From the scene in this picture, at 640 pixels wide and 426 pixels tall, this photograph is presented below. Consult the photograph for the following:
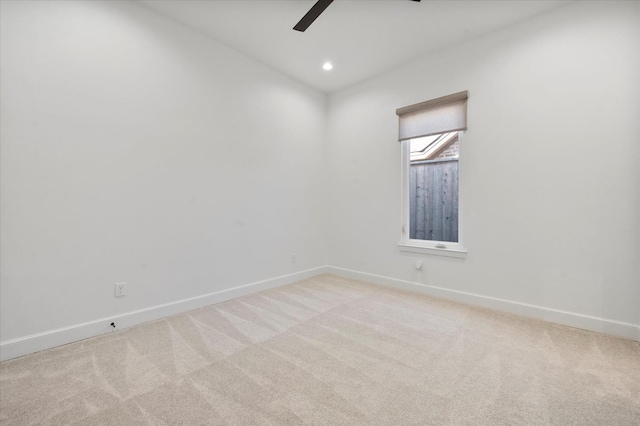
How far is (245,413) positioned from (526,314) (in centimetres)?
264

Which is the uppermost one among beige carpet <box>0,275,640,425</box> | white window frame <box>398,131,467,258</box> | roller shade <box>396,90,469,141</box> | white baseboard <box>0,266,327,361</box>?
roller shade <box>396,90,469,141</box>

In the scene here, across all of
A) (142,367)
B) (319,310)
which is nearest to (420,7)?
(319,310)

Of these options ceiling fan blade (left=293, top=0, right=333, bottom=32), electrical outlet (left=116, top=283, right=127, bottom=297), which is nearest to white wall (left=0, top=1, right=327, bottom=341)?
electrical outlet (left=116, top=283, right=127, bottom=297)

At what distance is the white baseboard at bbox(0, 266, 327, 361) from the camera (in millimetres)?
1918

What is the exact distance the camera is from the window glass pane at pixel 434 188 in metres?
3.21

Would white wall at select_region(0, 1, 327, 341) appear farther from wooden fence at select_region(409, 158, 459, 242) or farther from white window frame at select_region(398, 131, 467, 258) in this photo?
wooden fence at select_region(409, 158, 459, 242)

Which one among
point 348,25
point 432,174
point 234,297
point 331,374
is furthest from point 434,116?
point 234,297

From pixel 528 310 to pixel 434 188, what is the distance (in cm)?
157

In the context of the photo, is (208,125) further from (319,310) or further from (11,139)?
(319,310)

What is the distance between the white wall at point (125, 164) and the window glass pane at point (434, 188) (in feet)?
5.82

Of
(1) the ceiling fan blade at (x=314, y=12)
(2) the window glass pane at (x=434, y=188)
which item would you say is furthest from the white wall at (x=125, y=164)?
(2) the window glass pane at (x=434, y=188)

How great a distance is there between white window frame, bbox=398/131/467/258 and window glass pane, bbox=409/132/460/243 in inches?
2.2

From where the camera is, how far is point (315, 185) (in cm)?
412

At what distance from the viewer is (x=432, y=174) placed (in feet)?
11.2
